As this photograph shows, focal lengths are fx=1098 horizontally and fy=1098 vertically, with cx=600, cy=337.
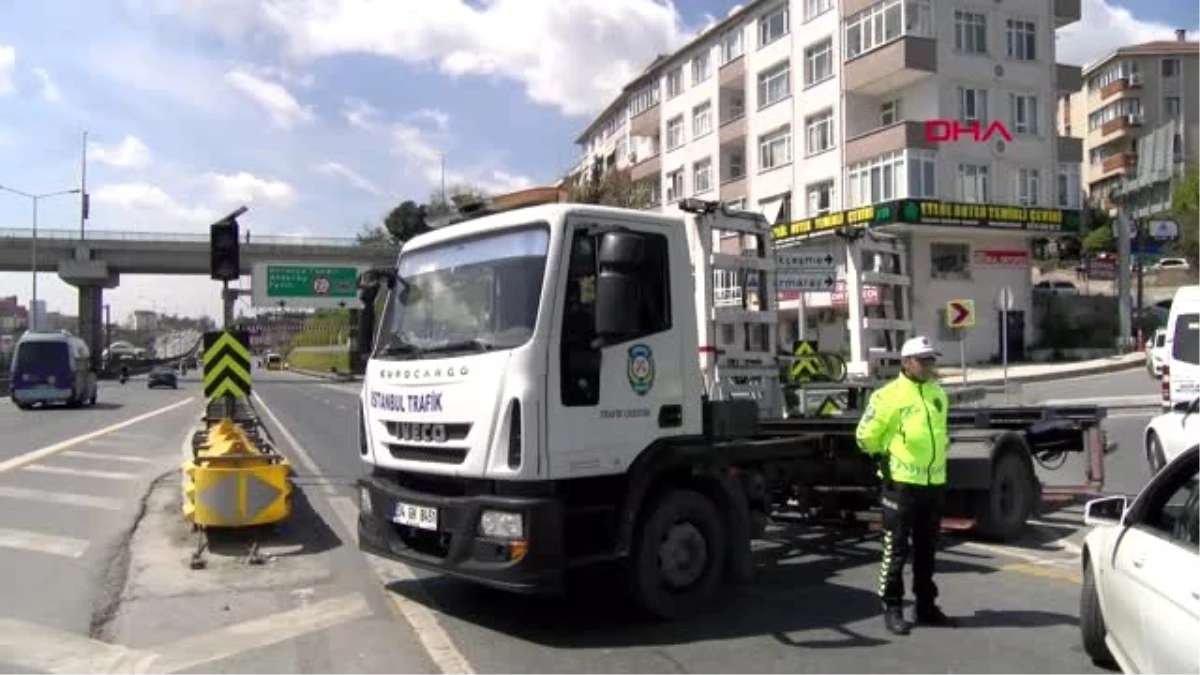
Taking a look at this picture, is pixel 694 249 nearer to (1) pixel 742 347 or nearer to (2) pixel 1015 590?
(1) pixel 742 347

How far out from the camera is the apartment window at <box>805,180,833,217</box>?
49.5 m

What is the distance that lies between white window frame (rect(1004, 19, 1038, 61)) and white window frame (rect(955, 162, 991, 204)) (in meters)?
5.62

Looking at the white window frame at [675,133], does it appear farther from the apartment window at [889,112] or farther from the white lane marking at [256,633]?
the white lane marking at [256,633]

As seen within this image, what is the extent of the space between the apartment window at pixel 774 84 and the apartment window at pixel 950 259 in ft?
37.4

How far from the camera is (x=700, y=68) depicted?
207ft

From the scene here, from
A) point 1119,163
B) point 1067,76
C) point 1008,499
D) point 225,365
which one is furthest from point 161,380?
point 1119,163

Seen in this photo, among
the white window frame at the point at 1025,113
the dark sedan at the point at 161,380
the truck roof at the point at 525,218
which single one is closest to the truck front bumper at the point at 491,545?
the truck roof at the point at 525,218

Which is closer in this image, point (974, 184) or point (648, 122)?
point (974, 184)

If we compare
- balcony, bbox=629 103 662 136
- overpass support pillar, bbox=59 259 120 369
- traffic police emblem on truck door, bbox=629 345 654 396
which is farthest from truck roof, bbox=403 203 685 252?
overpass support pillar, bbox=59 259 120 369

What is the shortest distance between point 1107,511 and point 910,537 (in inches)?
59.5

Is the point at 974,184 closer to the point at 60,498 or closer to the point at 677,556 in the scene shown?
the point at 60,498

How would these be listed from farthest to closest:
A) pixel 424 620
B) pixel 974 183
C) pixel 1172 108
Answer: pixel 1172 108
pixel 974 183
pixel 424 620

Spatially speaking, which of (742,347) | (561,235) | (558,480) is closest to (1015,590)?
(742,347)

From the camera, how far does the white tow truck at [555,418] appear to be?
648 centimetres
